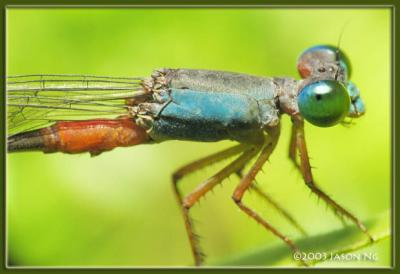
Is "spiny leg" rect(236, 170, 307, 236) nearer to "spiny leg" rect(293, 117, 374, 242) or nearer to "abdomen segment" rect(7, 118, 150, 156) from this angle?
A: "spiny leg" rect(293, 117, 374, 242)

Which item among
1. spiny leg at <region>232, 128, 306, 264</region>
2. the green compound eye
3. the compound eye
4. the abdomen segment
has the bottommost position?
spiny leg at <region>232, 128, 306, 264</region>

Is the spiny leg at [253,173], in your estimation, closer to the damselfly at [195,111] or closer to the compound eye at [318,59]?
the damselfly at [195,111]

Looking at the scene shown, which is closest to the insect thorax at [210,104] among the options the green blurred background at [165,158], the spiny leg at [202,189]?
the spiny leg at [202,189]

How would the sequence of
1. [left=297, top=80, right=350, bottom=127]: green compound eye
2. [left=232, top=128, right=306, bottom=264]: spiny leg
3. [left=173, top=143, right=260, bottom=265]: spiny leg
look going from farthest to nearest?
[left=173, top=143, right=260, bottom=265]: spiny leg
[left=232, top=128, right=306, bottom=264]: spiny leg
[left=297, top=80, right=350, bottom=127]: green compound eye

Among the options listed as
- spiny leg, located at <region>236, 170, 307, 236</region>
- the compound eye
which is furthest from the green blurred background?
the compound eye

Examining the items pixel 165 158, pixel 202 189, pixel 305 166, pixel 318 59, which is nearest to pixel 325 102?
pixel 305 166
